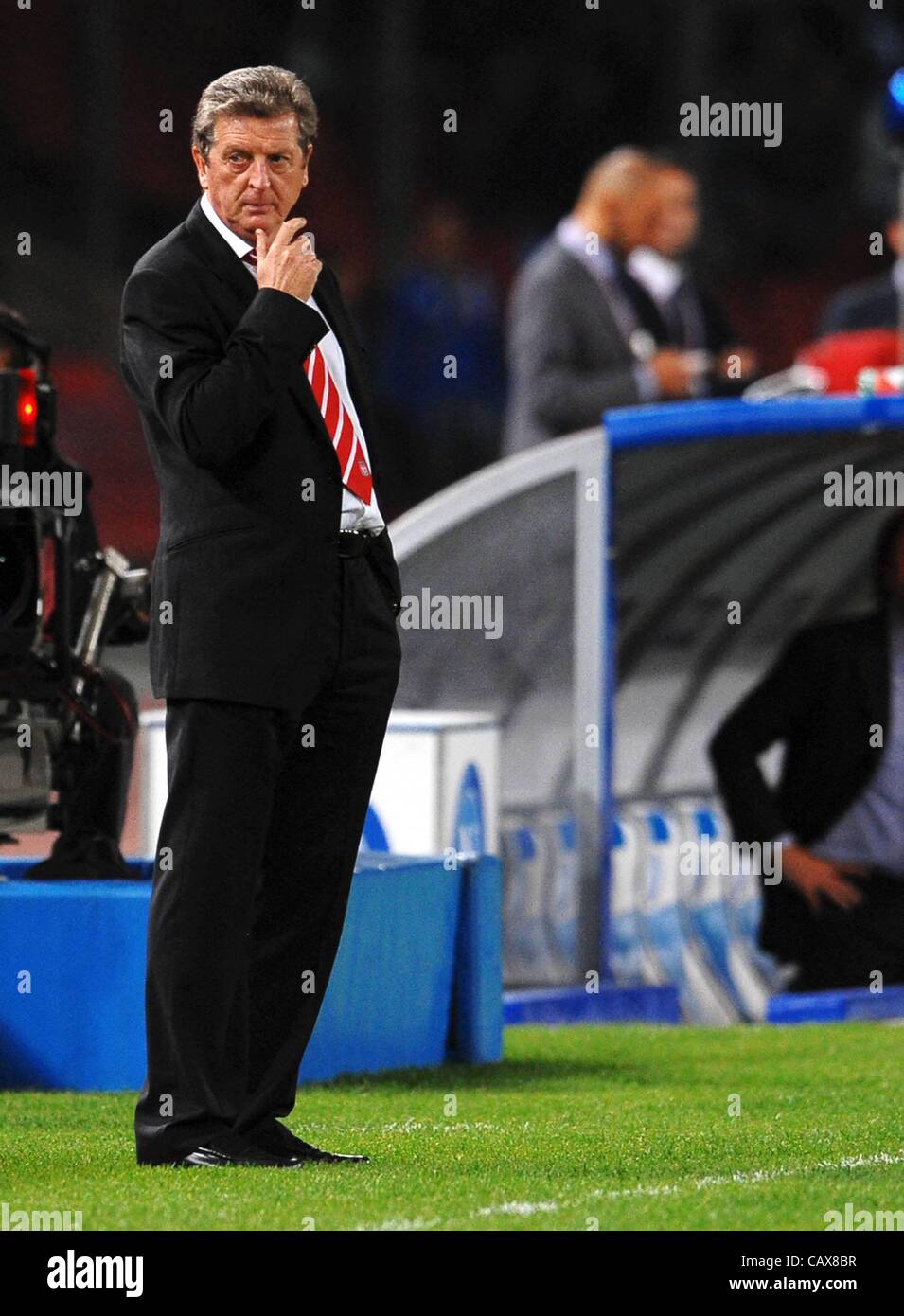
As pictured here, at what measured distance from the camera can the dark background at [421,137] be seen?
A: 809 inches

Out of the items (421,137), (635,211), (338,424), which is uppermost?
(421,137)

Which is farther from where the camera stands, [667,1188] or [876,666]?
[876,666]

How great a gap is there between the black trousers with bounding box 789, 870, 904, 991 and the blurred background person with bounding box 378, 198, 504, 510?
9193 mm

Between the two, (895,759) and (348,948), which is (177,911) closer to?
(348,948)

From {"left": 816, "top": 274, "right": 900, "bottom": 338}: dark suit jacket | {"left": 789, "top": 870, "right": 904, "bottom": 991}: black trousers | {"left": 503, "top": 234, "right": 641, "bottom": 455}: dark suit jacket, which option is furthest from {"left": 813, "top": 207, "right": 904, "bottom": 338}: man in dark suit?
{"left": 789, "top": 870, "right": 904, "bottom": 991}: black trousers

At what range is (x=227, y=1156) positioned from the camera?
5.12 meters

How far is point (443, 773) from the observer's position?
9031 millimetres

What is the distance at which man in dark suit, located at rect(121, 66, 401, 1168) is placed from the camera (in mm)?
5094

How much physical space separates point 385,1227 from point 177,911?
0.84 m

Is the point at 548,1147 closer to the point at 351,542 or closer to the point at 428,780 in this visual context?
the point at 351,542

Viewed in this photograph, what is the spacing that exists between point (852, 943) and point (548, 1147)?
4340 millimetres

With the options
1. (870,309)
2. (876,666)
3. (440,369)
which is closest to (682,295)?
(870,309)

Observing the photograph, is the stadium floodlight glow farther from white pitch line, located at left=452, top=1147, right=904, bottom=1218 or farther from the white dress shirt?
white pitch line, located at left=452, top=1147, right=904, bottom=1218

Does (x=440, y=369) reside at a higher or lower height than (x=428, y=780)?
higher
